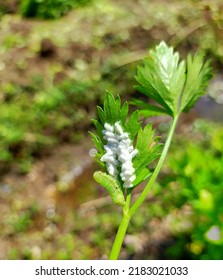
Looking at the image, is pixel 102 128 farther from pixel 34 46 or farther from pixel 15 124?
pixel 34 46

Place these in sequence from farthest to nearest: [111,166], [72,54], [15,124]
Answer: [72,54] → [15,124] → [111,166]

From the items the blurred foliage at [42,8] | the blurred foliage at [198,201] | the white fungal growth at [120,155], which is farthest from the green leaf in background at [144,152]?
the blurred foliage at [42,8]

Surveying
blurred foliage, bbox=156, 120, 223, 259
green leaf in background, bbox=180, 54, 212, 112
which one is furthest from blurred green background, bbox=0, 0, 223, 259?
green leaf in background, bbox=180, 54, 212, 112

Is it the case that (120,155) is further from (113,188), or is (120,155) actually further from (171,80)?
(171,80)

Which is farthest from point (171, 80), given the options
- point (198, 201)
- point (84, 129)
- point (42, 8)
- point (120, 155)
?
point (42, 8)

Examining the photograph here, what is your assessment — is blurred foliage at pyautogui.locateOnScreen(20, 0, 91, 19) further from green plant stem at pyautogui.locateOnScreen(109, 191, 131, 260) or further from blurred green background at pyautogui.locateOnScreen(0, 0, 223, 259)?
green plant stem at pyautogui.locateOnScreen(109, 191, 131, 260)

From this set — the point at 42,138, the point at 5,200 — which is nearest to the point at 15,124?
the point at 42,138
